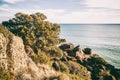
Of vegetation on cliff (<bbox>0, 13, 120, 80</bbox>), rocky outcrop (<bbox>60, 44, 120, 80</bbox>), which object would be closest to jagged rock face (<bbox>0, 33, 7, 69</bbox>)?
vegetation on cliff (<bbox>0, 13, 120, 80</bbox>)

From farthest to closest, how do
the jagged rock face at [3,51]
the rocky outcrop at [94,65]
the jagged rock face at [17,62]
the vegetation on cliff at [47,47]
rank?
the rocky outcrop at [94,65], the vegetation on cliff at [47,47], the jagged rock face at [17,62], the jagged rock face at [3,51]

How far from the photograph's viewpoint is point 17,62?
23.7 m

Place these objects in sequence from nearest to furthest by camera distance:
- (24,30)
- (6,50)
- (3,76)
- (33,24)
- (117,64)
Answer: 1. (3,76)
2. (6,50)
3. (24,30)
4. (33,24)
5. (117,64)

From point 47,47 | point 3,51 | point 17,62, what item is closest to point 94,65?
point 47,47

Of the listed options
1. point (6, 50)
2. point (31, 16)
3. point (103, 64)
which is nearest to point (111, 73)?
point (103, 64)

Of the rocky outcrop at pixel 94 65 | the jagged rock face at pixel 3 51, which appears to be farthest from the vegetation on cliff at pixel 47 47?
→ the jagged rock face at pixel 3 51

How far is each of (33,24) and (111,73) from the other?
78.0ft

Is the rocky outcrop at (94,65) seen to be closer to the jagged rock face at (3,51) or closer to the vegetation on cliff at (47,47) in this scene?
the vegetation on cliff at (47,47)

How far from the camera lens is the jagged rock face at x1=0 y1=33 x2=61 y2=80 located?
74.0 feet

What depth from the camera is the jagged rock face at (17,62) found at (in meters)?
22.5

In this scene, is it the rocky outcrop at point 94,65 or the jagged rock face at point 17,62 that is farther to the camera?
the rocky outcrop at point 94,65

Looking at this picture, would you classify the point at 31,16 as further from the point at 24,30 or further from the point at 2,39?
the point at 2,39

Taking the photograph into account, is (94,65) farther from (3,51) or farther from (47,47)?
(3,51)

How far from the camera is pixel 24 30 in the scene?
120 feet
